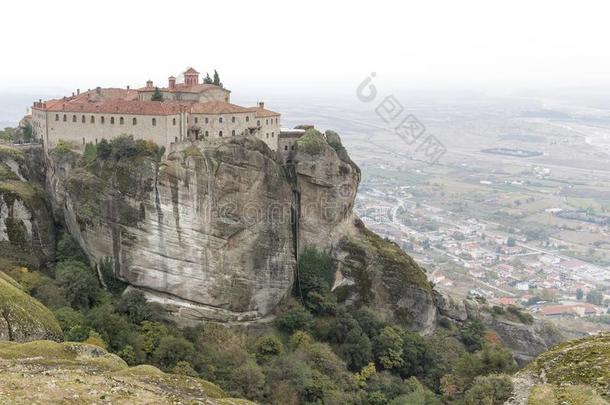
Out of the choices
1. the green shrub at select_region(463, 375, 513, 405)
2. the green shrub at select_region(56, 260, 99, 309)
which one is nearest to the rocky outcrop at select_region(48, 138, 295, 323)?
the green shrub at select_region(56, 260, 99, 309)

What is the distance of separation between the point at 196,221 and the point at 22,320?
1599 cm

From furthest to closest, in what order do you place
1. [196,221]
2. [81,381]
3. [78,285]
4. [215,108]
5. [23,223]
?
[215,108], [23,223], [196,221], [78,285], [81,381]

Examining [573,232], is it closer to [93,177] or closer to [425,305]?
[425,305]

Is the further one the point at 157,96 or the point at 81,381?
the point at 157,96

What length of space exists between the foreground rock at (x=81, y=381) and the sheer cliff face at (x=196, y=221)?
16425mm

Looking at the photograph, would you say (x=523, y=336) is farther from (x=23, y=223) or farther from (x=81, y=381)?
(x=81, y=381)

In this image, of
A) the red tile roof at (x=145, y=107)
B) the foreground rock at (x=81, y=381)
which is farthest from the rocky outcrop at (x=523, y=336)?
the foreground rock at (x=81, y=381)

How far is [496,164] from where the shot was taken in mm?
198875

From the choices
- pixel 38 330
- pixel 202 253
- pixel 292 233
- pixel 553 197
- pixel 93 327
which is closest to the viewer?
pixel 38 330

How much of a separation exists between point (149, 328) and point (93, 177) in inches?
491

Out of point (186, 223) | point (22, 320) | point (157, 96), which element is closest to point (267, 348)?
point (186, 223)

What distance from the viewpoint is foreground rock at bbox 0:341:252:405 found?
20609 mm

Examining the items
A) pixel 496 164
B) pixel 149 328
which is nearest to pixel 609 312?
pixel 149 328

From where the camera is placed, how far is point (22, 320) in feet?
108
